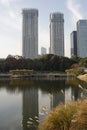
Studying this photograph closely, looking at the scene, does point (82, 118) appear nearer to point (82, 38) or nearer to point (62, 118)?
point (62, 118)

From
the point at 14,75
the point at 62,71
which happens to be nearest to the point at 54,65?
the point at 62,71

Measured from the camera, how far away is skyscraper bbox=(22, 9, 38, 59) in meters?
161

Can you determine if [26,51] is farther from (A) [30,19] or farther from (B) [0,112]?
(B) [0,112]

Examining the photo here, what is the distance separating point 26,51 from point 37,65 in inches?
3231

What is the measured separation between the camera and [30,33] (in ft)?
557

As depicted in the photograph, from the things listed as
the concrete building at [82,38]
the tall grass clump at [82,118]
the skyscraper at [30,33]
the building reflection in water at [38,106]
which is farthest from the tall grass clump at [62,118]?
the concrete building at [82,38]

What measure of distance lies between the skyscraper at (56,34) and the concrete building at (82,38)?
9.60m

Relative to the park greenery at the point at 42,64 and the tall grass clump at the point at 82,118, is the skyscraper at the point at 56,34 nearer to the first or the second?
the park greenery at the point at 42,64

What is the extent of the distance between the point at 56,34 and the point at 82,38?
626 inches

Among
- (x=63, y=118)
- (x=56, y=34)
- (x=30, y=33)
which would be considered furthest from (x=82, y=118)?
(x=56, y=34)

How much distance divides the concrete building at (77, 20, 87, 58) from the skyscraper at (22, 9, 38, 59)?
2493 centimetres

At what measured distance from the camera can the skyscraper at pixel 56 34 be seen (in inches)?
6698

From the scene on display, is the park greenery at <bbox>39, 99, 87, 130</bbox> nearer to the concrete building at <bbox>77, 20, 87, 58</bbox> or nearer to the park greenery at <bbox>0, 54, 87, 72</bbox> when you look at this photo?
the park greenery at <bbox>0, 54, 87, 72</bbox>

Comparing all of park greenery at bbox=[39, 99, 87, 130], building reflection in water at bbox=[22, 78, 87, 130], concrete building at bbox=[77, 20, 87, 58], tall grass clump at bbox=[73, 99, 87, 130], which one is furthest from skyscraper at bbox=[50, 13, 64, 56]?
tall grass clump at bbox=[73, 99, 87, 130]
